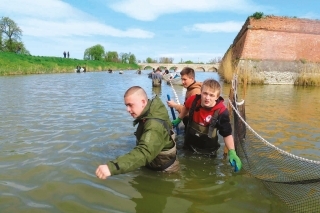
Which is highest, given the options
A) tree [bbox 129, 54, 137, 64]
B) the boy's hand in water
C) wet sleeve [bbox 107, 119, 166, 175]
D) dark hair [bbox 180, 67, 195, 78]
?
tree [bbox 129, 54, 137, 64]

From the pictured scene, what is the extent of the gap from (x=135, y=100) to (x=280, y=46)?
28.6m

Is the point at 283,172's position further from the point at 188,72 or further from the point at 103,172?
the point at 188,72

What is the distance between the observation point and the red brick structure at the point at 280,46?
89.1 feet

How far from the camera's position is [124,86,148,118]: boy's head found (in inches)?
137

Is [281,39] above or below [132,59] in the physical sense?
below

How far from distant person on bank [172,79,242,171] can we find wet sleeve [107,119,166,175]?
1.26 m

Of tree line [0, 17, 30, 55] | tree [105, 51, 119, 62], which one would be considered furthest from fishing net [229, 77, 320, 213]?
tree [105, 51, 119, 62]

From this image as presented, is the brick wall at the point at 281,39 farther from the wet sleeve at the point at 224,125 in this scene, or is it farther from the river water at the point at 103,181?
the wet sleeve at the point at 224,125

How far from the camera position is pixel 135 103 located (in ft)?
11.6

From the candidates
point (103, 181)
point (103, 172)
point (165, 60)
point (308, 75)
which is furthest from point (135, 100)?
point (165, 60)

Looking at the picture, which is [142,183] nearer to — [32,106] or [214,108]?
[214,108]

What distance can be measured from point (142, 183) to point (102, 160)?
132 centimetres

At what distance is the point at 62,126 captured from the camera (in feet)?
25.3

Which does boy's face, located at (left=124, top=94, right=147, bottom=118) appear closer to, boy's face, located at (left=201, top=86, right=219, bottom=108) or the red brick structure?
boy's face, located at (left=201, top=86, right=219, bottom=108)
